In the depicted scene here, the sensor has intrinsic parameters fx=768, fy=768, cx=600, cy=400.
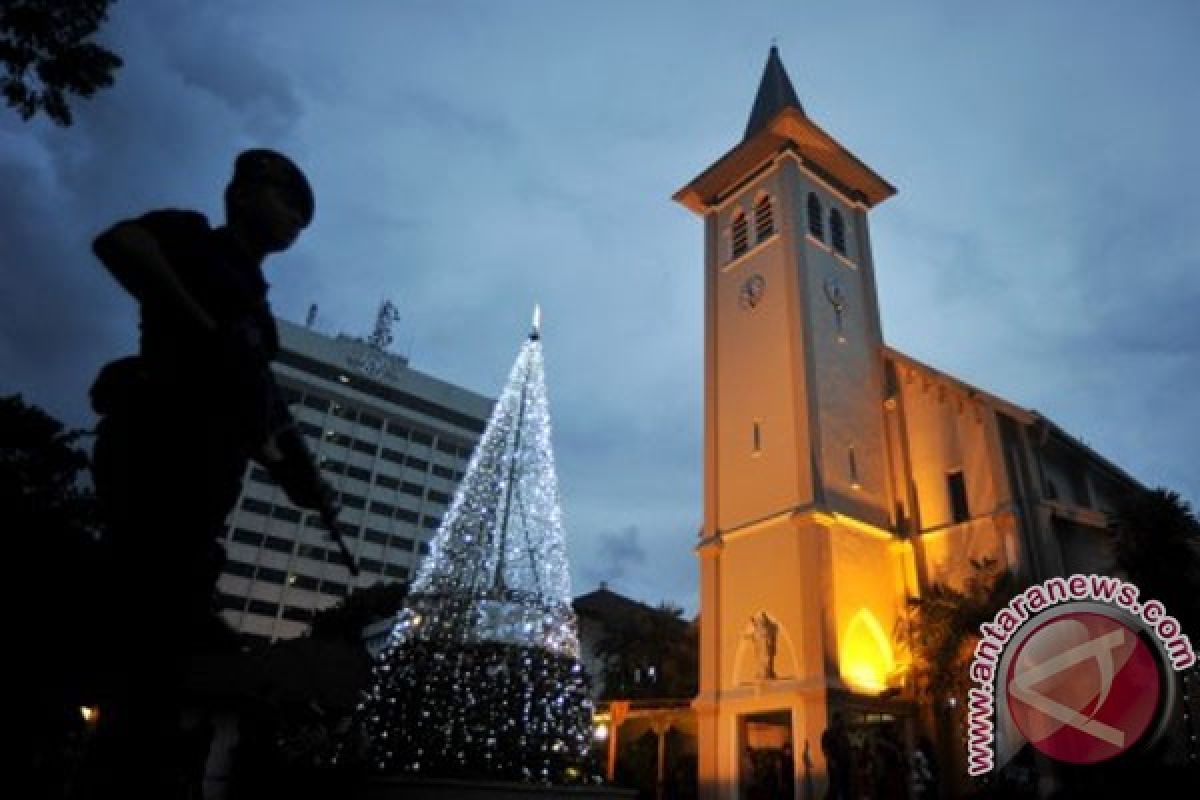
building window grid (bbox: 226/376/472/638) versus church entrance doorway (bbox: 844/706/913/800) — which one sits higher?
building window grid (bbox: 226/376/472/638)

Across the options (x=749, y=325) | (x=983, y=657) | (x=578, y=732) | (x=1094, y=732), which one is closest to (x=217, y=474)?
(x=1094, y=732)

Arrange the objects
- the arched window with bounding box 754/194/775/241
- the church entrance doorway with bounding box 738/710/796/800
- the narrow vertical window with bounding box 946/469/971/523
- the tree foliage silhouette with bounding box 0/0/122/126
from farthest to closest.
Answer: the arched window with bounding box 754/194/775/241 < the narrow vertical window with bounding box 946/469/971/523 < the church entrance doorway with bounding box 738/710/796/800 < the tree foliage silhouette with bounding box 0/0/122/126

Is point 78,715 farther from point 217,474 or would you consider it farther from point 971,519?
point 971,519

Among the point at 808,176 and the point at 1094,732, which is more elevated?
the point at 808,176

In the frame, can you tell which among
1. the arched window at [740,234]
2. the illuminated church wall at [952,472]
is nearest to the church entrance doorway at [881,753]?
the illuminated church wall at [952,472]

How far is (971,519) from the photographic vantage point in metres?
20.7

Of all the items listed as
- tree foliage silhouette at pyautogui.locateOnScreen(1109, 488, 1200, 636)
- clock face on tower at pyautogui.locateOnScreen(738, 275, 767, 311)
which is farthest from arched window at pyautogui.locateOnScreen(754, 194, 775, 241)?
tree foliage silhouette at pyautogui.locateOnScreen(1109, 488, 1200, 636)

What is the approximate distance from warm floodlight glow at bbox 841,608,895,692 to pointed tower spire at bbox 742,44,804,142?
19.3 metres

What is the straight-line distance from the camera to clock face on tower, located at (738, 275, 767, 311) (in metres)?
25.5

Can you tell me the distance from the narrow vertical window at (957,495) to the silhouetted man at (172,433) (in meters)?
22.1

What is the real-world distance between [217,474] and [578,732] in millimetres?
13969

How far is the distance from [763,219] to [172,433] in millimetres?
27050

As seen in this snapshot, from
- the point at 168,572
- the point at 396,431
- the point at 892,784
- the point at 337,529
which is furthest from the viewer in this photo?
the point at 396,431

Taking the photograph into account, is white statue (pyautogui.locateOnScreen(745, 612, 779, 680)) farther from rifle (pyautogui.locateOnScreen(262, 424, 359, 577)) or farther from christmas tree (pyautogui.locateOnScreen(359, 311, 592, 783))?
rifle (pyautogui.locateOnScreen(262, 424, 359, 577))
